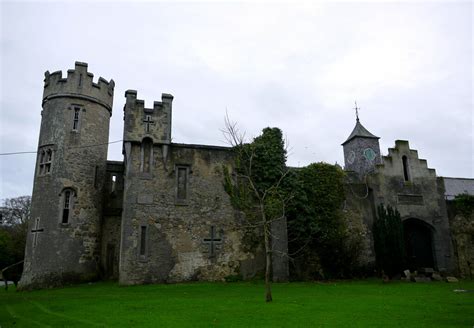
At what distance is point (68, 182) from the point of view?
2206cm

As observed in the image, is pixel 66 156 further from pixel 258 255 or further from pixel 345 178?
pixel 345 178

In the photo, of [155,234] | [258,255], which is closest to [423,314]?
[258,255]

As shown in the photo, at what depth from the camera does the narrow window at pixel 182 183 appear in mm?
21969

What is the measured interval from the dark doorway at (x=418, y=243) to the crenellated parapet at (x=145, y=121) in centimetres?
1634

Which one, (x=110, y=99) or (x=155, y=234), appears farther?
(x=110, y=99)

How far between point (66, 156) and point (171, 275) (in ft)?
30.0

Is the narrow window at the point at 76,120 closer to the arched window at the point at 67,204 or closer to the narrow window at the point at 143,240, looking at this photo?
the arched window at the point at 67,204

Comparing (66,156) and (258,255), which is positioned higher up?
(66,156)

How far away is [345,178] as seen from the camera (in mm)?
25141

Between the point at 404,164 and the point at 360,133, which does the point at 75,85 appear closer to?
the point at 404,164

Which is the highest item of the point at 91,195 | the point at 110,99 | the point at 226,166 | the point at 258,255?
the point at 110,99

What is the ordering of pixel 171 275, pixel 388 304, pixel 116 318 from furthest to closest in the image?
pixel 171 275 → pixel 388 304 → pixel 116 318

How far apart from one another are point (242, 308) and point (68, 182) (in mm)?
14306

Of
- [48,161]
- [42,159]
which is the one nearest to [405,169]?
[48,161]
